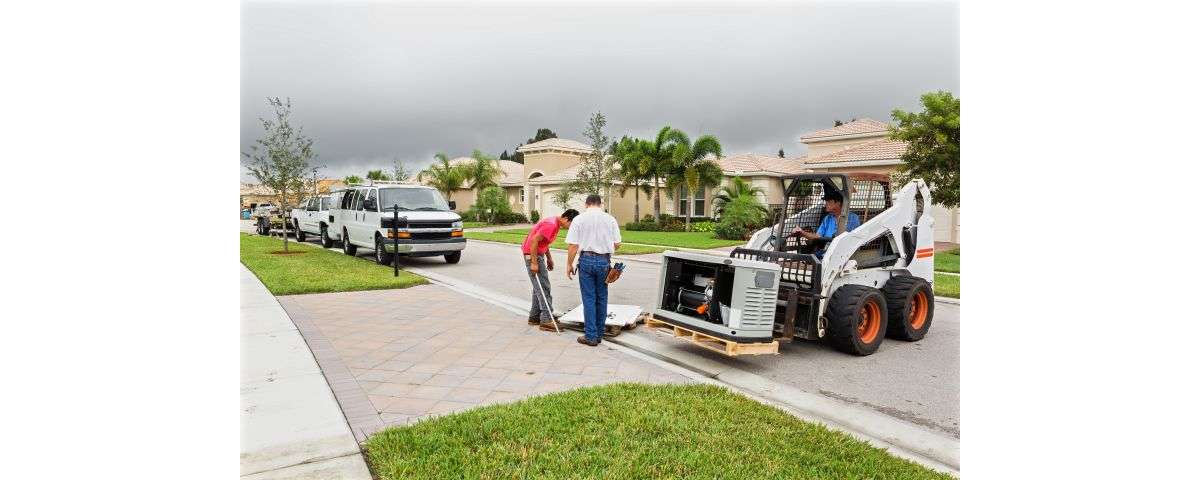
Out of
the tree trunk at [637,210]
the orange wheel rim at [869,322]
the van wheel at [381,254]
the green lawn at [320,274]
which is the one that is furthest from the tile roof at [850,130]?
the orange wheel rim at [869,322]

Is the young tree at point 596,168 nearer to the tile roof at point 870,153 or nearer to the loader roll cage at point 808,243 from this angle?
the tile roof at point 870,153

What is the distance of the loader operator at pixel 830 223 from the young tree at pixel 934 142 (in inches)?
277

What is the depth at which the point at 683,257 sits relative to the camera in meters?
5.56

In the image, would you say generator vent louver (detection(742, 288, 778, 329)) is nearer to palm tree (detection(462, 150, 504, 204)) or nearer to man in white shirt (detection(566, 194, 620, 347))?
man in white shirt (detection(566, 194, 620, 347))

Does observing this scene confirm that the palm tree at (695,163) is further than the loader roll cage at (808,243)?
Yes

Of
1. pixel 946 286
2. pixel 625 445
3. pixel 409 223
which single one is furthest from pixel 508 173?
pixel 625 445

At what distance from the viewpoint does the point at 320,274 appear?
10.8m

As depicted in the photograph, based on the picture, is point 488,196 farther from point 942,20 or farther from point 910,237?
point 942,20

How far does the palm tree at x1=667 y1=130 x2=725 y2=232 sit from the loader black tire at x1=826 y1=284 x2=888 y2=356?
21588 millimetres

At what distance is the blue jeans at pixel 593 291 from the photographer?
5766 millimetres

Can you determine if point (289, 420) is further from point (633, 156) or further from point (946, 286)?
point (633, 156)

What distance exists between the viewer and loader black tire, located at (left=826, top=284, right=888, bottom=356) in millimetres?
5406

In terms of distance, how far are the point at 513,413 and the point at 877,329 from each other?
3942mm
